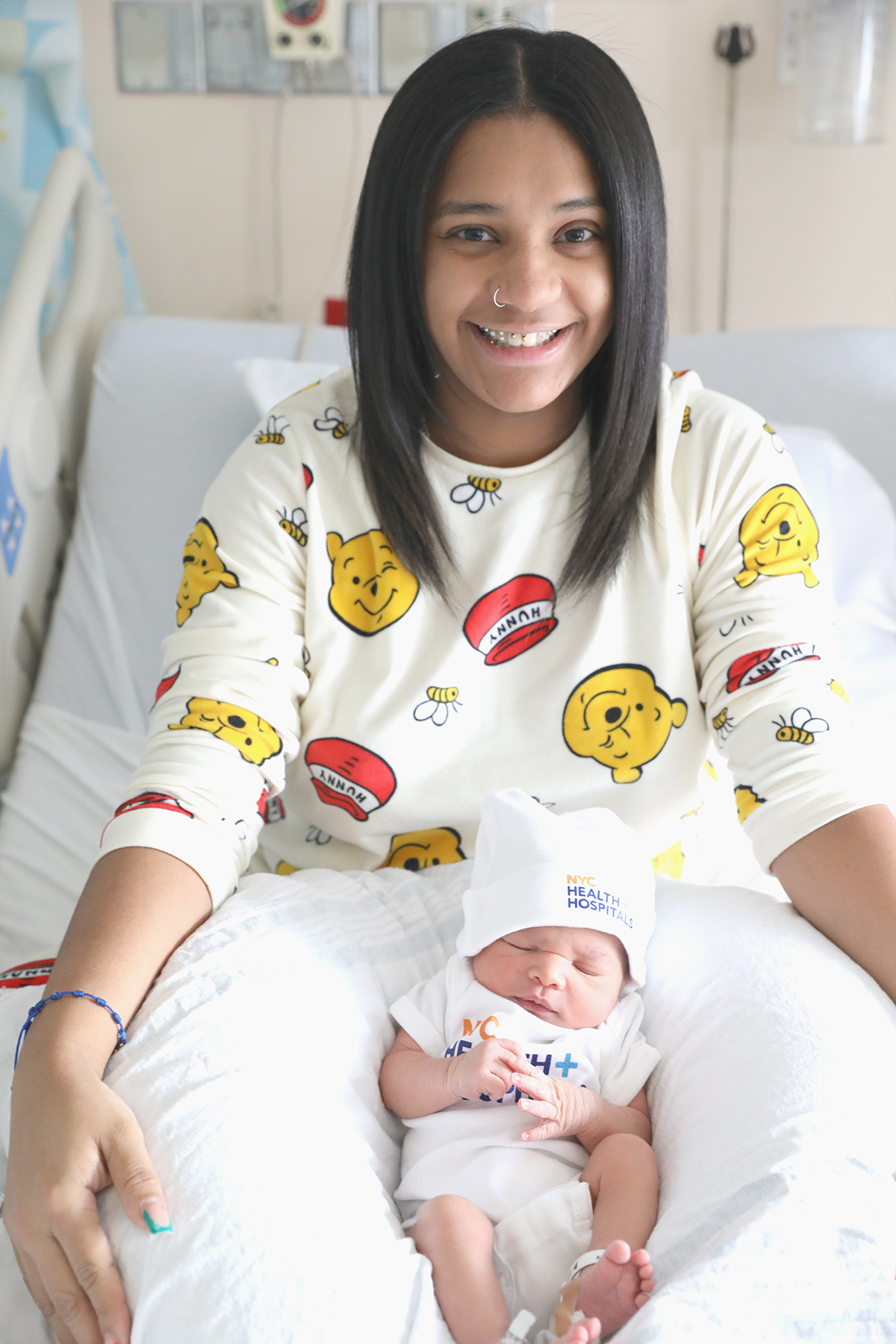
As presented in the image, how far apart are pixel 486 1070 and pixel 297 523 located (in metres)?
0.61

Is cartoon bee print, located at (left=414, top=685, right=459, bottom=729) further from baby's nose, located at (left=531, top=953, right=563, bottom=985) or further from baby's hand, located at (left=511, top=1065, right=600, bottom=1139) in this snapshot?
baby's hand, located at (left=511, top=1065, right=600, bottom=1139)

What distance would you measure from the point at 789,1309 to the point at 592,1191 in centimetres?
24

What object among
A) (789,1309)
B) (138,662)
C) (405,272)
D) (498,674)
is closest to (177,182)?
(138,662)

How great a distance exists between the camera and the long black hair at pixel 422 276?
3.61 ft

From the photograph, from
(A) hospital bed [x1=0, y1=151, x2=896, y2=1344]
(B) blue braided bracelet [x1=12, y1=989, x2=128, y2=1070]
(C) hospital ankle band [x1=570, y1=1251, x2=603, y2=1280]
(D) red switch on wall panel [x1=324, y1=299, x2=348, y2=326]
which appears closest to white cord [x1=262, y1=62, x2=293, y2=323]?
(D) red switch on wall panel [x1=324, y1=299, x2=348, y2=326]

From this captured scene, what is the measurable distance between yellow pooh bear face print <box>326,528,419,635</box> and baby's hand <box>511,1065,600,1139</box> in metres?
0.51

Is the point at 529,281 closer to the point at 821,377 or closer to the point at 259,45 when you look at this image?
the point at 821,377

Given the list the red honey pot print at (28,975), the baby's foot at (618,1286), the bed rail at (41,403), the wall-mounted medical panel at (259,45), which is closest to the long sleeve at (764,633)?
the baby's foot at (618,1286)

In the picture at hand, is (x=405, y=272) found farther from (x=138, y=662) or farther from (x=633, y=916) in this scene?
(x=138, y=662)

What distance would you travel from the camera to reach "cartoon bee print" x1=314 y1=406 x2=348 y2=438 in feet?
4.24

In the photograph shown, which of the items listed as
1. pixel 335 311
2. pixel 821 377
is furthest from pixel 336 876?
pixel 335 311

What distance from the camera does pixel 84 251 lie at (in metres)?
2.01

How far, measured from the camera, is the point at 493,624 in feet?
4.13

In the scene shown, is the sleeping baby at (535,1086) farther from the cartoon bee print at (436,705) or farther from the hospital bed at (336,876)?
the cartoon bee print at (436,705)
